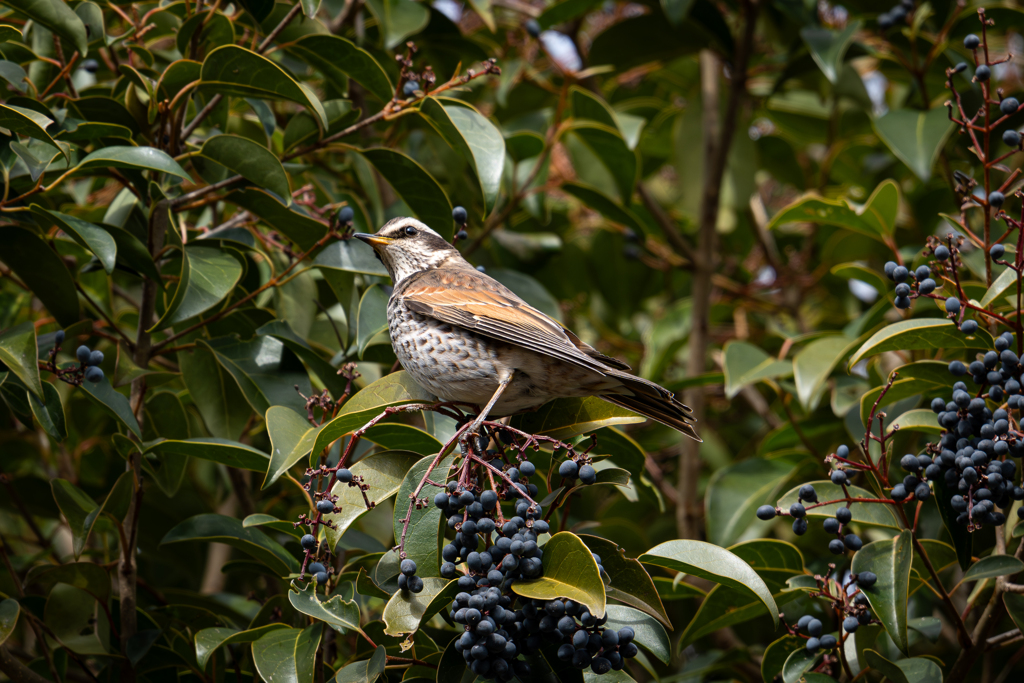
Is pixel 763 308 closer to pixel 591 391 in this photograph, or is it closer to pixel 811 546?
pixel 811 546

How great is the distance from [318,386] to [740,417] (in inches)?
136

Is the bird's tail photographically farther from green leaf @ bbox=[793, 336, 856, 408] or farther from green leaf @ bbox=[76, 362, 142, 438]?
green leaf @ bbox=[76, 362, 142, 438]

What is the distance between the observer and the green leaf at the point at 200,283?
2740 millimetres

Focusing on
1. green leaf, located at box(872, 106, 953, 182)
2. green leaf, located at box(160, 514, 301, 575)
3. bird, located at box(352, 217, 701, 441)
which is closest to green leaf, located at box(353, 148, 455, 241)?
bird, located at box(352, 217, 701, 441)

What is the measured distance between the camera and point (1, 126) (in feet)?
8.42

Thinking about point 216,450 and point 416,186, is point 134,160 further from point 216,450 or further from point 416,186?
point 416,186

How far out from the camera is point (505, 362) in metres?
2.72

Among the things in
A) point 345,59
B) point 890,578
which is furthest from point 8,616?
point 890,578

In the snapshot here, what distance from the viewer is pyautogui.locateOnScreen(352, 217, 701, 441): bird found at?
264 cm

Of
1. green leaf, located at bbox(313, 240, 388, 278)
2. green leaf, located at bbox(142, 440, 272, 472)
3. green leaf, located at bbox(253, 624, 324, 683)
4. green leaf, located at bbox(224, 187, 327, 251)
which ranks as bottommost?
green leaf, located at bbox(253, 624, 324, 683)

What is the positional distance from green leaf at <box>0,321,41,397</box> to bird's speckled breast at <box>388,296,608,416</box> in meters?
1.08

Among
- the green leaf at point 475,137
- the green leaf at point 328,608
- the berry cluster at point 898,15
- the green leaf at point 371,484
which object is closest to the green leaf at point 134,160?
the green leaf at point 475,137

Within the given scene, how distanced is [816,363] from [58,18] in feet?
10.2

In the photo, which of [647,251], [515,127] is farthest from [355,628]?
[647,251]
